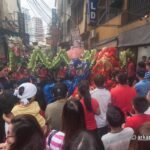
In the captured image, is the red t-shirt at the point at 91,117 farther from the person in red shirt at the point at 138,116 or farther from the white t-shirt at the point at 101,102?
the person in red shirt at the point at 138,116

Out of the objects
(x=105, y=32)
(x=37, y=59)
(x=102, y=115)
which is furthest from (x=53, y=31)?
(x=102, y=115)

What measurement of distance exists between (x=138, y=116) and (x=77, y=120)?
1111 millimetres

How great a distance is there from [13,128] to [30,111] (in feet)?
6.38

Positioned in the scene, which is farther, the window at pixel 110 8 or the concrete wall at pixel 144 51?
the window at pixel 110 8

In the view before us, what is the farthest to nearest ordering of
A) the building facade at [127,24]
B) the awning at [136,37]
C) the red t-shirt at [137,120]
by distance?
the building facade at [127,24] → the awning at [136,37] → the red t-shirt at [137,120]

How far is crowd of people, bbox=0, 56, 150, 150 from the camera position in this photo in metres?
2.82

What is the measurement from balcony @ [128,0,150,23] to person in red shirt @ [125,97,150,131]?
33.4ft

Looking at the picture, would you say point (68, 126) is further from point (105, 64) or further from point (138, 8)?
point (138, 8)

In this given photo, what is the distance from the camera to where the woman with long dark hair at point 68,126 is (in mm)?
3396

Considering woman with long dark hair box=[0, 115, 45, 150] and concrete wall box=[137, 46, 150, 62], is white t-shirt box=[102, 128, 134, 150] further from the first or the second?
concrete wall box=[137, 46, 150, 62]

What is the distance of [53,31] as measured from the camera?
61688mm

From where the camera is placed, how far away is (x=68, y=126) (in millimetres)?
3441

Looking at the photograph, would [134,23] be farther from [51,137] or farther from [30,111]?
[51,137]

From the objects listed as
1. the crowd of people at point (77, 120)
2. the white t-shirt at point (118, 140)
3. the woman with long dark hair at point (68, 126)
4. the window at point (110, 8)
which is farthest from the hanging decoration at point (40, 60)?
the window at point (110, 8)
